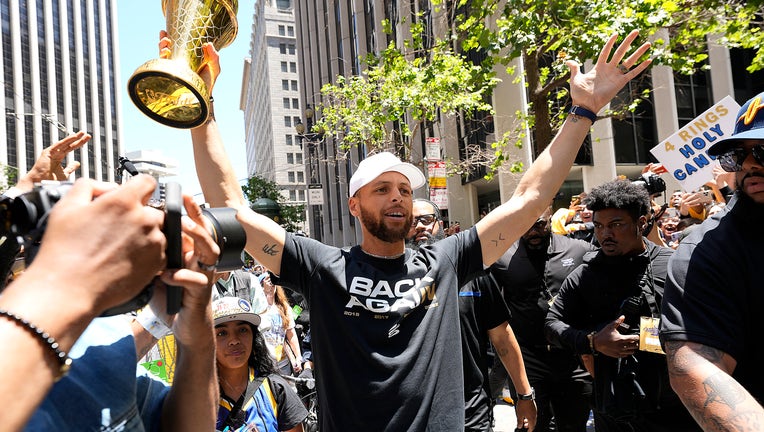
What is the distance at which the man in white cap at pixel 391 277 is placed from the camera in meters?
2.47

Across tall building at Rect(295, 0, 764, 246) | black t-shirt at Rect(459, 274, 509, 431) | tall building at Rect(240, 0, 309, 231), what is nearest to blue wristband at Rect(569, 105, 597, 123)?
black t-shirt at Rect(459, 274, 509, 431)

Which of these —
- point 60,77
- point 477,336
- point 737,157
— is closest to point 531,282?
point 477,336

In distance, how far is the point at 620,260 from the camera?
3803 millimetres

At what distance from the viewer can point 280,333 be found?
5535mm

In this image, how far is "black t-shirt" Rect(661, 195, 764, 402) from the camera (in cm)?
183

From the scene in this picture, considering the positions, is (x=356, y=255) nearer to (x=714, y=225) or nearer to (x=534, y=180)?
(x=534, y=180)

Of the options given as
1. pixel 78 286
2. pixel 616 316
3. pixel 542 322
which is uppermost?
pixel 78 286

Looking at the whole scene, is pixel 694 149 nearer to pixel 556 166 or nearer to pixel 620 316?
pixel 620 316

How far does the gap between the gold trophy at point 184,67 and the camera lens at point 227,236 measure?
0.90 m

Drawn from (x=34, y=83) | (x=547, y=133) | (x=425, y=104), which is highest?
(x=34, y=83)

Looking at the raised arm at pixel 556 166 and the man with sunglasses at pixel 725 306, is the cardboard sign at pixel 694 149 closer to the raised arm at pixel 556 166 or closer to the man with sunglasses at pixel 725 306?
the raised arm at pixel 556 166

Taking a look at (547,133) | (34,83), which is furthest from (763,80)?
(34,83)

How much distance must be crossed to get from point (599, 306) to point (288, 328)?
3.42 meters

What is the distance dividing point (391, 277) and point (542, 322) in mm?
2837
